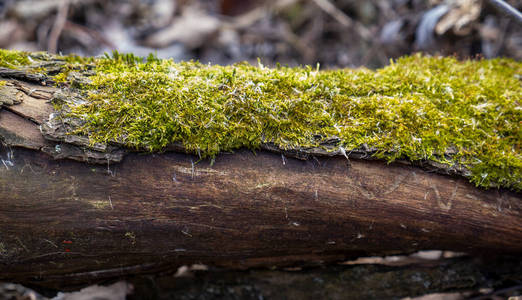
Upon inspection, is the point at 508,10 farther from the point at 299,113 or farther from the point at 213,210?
the point at 213,210

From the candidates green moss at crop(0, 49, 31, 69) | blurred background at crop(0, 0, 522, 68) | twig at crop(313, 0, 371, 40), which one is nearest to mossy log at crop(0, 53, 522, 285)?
green moss at crop(0, 49, 31, 69)

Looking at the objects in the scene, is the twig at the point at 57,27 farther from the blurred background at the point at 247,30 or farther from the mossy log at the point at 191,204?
the mossy log at the point at 191,204

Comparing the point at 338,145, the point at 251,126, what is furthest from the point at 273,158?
the point at 338,145

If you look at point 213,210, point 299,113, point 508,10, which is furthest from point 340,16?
point 213,210

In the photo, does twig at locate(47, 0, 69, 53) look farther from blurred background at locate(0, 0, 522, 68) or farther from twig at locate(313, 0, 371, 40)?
twig at locate(313, 0, 371, 40)

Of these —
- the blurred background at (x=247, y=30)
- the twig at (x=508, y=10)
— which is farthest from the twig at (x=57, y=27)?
the twig at (x=508, y=10)

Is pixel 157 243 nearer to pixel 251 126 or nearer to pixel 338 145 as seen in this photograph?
pixel 251 126
